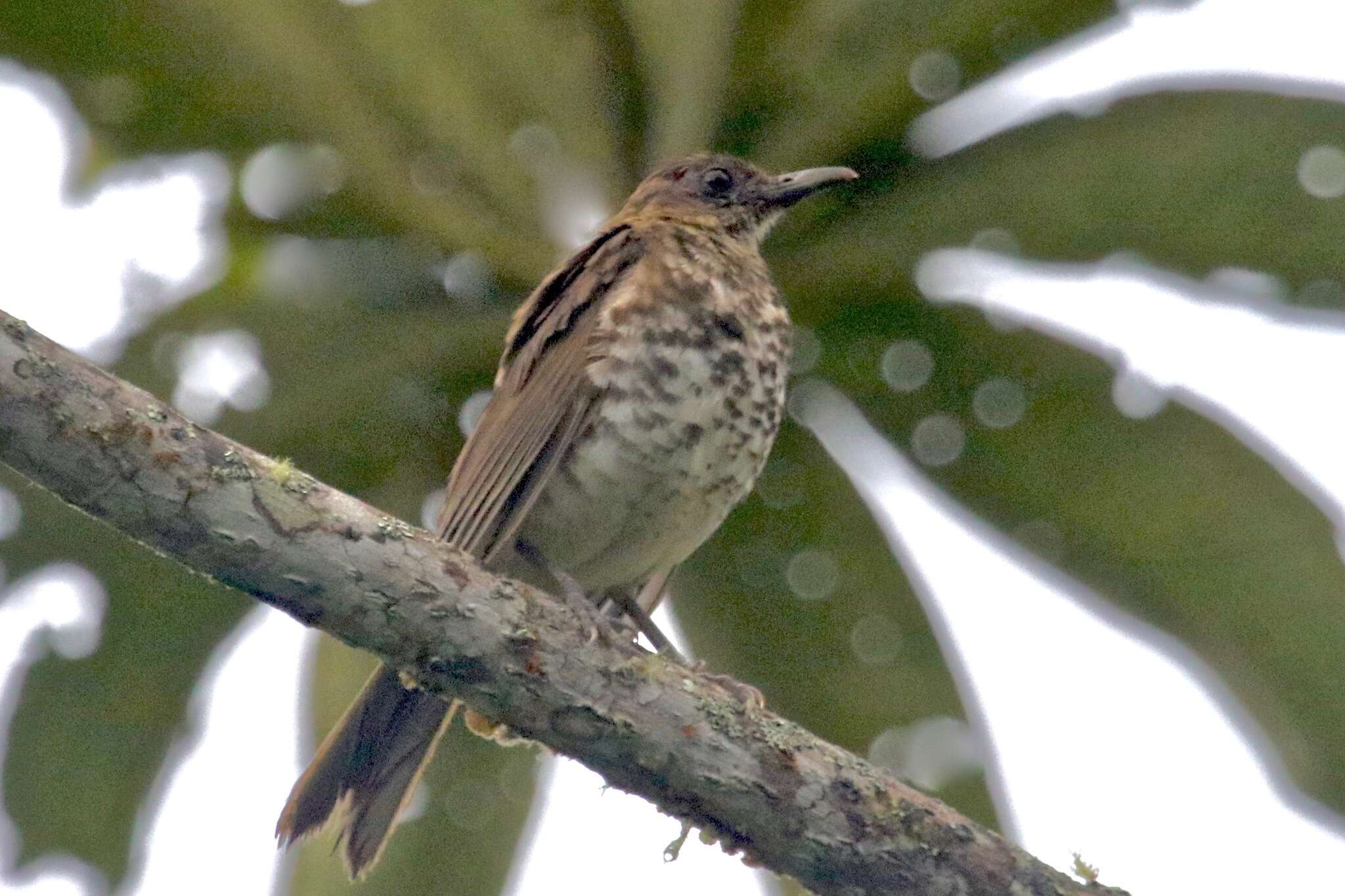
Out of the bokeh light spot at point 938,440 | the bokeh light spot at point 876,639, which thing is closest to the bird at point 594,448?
the bokeh light spot at point 938,440

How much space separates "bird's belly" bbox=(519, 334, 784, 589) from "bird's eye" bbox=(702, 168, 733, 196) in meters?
0.81

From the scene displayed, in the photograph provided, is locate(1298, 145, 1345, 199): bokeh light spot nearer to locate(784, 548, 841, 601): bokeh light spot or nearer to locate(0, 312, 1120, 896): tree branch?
locate(784, 548, 841, 601): bokeh light spot

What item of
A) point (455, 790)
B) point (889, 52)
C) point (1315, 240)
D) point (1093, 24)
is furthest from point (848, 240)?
point (455, 790)

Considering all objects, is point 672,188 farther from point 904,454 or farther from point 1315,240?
point 1315,240

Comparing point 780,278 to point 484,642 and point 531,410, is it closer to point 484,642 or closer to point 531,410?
point 531,410

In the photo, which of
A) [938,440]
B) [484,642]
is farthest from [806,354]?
[484,642]

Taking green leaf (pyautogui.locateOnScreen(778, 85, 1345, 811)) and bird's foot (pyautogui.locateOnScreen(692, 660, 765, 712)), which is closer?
bird's foot (pyautogui.locateOnScreen(692, 660, 765, 712))

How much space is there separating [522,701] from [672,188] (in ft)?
6.50

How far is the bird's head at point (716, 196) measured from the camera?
436cm

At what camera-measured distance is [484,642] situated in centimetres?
290

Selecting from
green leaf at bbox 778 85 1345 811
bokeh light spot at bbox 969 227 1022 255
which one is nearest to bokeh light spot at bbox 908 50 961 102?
green leaf at bbox 778 85 1345 811

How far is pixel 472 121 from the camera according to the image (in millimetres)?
3918

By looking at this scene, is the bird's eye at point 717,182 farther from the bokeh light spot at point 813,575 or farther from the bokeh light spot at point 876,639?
the bokeh light spot at point 876,639

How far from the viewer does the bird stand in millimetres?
3658
